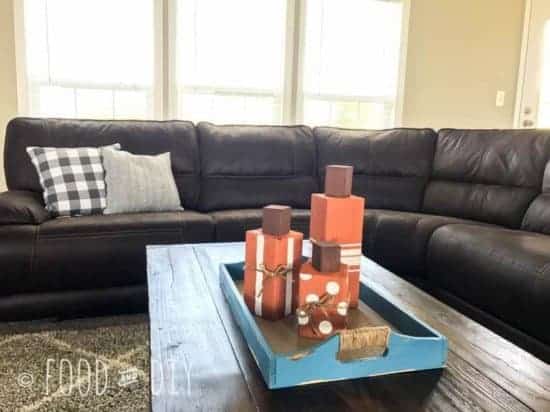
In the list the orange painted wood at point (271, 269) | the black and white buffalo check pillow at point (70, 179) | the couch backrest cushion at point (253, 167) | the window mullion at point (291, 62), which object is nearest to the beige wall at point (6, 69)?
the black and white buffalo check pillow at point (70, 179)

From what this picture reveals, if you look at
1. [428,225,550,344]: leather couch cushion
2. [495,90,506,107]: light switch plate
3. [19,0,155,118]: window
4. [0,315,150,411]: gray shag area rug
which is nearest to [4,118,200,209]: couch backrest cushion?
[19,0,155,118]: window

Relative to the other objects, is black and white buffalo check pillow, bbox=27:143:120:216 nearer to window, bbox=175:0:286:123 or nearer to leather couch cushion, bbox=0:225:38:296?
leather couch cushion, bbox=0:225:38:296

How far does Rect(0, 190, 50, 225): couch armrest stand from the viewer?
2082mm

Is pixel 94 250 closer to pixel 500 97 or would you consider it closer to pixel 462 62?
pixel 462 62

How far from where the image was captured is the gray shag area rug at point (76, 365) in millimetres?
1587

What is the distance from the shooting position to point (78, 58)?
3.16 metres

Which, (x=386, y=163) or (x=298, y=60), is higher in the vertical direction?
(x=298, y=60)

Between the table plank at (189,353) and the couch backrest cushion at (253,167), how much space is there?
4.77 feet

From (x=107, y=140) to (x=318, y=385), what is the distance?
7.34 ft

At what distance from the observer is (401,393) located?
837mm

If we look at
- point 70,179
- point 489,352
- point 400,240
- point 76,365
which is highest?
point 70,179

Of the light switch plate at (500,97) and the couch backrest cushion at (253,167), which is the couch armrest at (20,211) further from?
the light switch plate at (500,97)

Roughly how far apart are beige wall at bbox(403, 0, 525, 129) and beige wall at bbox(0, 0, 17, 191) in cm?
286

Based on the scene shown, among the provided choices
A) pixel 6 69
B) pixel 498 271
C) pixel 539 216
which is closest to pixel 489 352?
pixel 498 271
